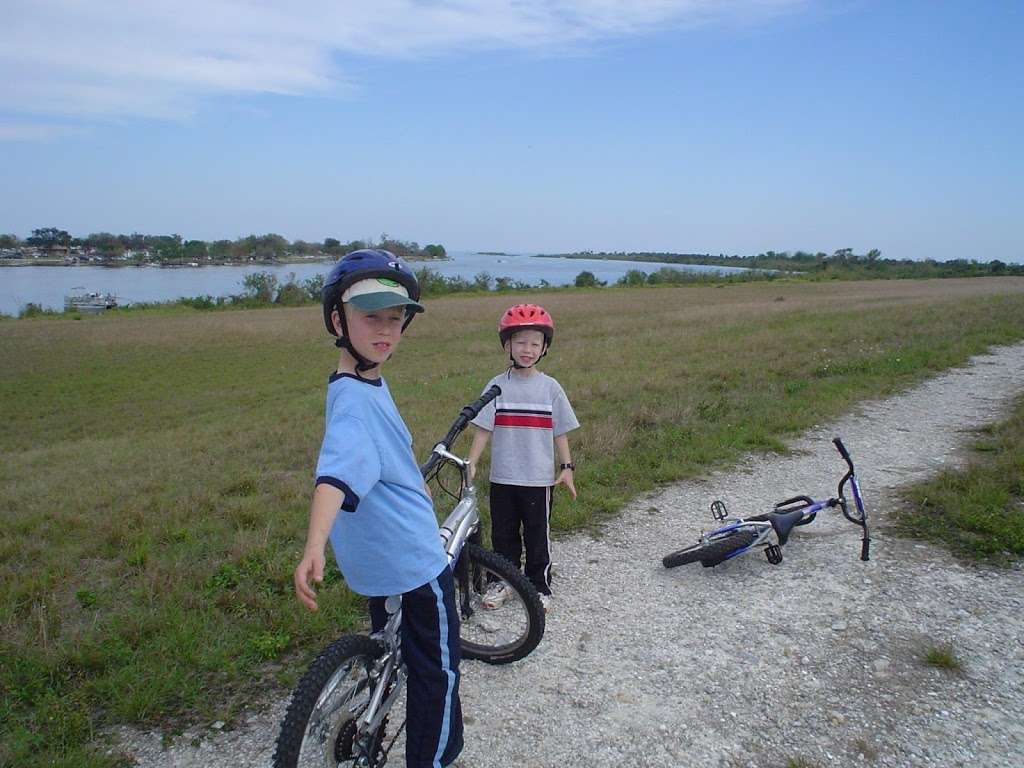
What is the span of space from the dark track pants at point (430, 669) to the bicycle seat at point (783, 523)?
2742 millimetres

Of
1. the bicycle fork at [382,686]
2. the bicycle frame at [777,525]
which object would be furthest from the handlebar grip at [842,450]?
the bicycle fork at [382,686]

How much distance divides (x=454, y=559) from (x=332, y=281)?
51.8 inches

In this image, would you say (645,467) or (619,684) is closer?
(619,684)

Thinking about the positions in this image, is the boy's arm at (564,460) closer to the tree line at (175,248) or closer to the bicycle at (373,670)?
the bicycle at (373,670)

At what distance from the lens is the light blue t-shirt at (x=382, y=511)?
201cm

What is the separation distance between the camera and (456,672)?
2363mm

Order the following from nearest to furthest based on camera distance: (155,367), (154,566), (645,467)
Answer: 1. (154,566)
2. (645,467)
3. (155,367)

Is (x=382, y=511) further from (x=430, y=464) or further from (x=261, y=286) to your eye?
(x=261, y=286)

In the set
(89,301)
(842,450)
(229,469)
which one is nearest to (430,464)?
(842,450)

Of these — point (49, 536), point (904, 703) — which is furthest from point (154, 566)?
point (904, 703)

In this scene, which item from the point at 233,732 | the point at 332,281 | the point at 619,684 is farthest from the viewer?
the point at 619,684

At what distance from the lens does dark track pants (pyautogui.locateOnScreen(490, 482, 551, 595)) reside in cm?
370

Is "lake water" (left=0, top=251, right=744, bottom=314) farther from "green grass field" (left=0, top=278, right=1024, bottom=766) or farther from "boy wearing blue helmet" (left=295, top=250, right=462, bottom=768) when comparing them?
"boy wearing blue helmet" (left=295, top=250, right=462, bottom=768)

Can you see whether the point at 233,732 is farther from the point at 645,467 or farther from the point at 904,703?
the point at 645,467
